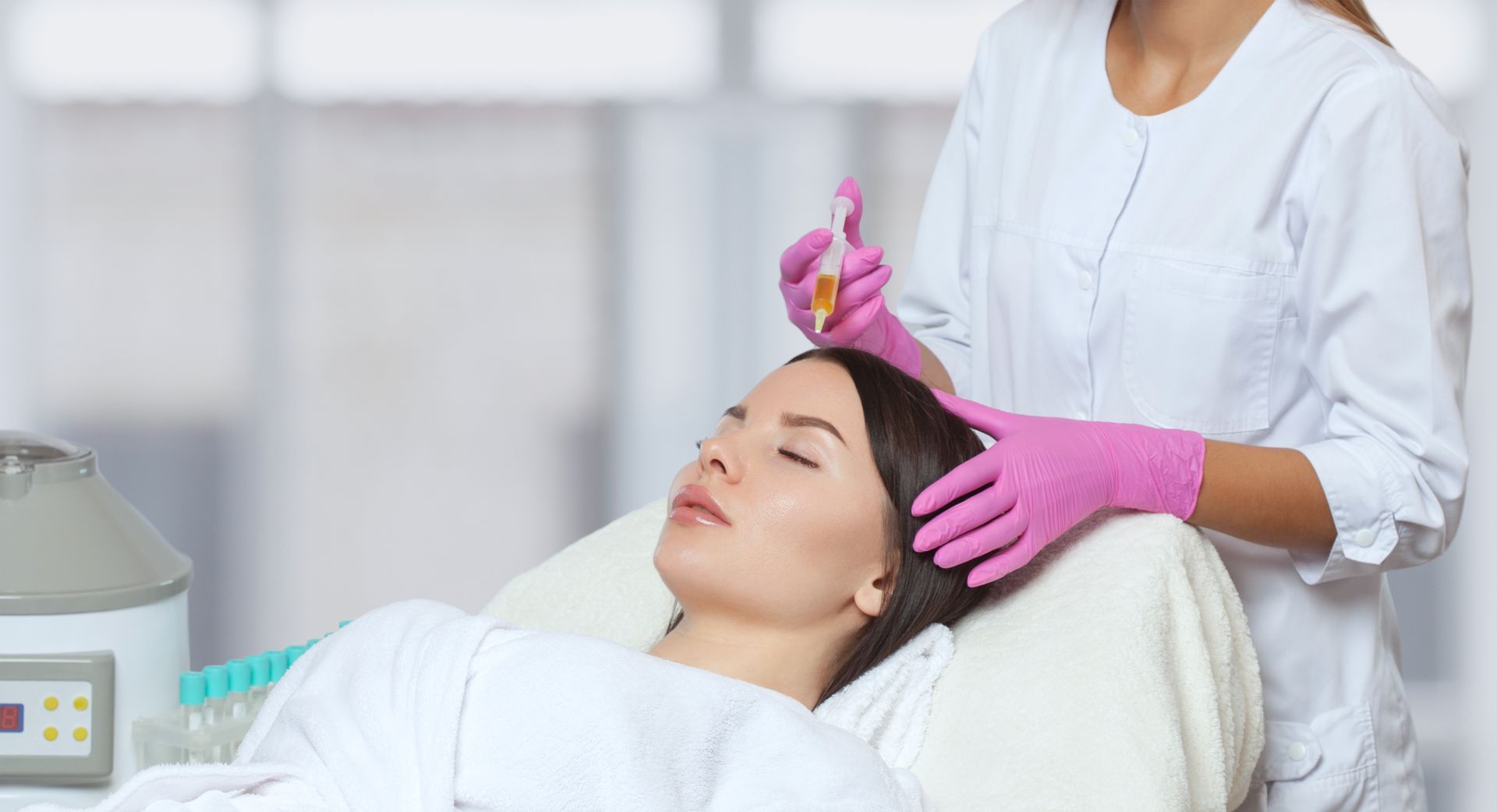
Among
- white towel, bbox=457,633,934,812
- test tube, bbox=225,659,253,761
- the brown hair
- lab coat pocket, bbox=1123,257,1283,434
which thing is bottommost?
test tube, bbox=225,659,253,761

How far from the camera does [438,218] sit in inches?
114

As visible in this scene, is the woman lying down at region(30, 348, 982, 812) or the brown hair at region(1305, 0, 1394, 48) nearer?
the woman lying down at region(30, 348, 982, 812)

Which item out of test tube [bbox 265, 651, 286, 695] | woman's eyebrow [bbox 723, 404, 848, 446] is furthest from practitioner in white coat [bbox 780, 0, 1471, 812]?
test tube [bbox 265, 651, 286, 695]

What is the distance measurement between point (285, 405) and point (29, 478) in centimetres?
170

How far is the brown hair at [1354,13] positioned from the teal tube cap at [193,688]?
1180 millimetres

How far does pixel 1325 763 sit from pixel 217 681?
3.26 ft

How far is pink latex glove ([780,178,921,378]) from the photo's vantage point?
4.61 feet

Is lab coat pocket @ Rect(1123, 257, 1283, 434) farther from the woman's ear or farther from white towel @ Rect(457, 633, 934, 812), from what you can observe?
white towel @ Rect(457, 633, 934, 812)

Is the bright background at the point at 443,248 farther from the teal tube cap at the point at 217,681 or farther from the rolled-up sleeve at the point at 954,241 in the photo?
the teal tube cap at the point at 217,681

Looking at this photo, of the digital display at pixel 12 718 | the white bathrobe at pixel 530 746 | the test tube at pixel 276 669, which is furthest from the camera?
the test tube at pixel 276 669

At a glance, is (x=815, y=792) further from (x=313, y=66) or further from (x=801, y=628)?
(x=313, y=66)

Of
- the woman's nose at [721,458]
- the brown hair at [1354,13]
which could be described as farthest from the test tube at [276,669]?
the brown hair at [1354,13]

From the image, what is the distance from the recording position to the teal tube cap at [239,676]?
4.00 feet

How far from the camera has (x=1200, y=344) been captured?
1313mm
